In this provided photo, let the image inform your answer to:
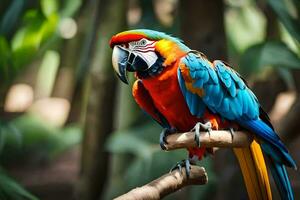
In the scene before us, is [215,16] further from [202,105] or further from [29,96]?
[29,96]

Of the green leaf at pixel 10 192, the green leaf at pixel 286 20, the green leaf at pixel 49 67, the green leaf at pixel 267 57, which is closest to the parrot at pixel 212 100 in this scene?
the green leaf at pixel 10 192

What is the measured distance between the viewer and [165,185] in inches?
32.2

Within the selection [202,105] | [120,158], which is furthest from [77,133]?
[202,105]

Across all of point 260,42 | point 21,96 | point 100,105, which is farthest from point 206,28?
A: point 21,96

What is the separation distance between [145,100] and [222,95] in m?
0.13

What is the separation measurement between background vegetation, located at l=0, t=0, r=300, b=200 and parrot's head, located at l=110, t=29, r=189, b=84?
37 centimetres

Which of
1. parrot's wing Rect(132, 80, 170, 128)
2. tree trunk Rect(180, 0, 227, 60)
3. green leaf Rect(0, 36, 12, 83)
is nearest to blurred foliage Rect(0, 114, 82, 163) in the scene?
green leaf Rect(0, 36, 12, 83)

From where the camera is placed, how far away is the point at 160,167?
169cm

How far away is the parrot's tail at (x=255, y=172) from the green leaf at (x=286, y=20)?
48 cm

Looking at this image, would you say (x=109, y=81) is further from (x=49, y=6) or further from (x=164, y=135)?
(x=164, y=135)

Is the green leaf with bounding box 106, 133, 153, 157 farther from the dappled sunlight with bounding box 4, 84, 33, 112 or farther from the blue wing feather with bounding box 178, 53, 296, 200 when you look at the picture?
the dappled sunlight with bounding box 4, 84, 33, 112

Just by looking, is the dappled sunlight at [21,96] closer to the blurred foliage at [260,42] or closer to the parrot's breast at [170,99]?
the blurred foliage at [260,42]

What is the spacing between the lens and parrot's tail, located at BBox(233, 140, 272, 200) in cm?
90

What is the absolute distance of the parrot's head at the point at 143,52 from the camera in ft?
2.72
